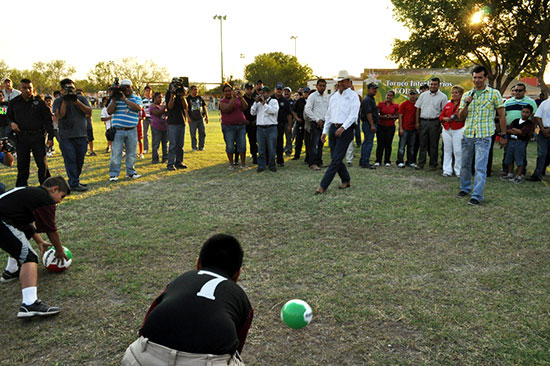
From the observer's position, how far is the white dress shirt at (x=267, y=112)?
943 cm

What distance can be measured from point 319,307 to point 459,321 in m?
1.15

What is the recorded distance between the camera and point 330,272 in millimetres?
4195

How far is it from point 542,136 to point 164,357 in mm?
9303

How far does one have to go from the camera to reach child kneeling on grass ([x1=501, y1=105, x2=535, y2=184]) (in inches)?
336

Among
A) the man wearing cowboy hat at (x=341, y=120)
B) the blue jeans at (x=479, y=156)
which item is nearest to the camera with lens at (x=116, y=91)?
the man wearing cowboy hat at (x=341, y=120)

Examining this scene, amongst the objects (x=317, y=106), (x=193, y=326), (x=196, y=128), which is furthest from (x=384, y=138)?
(x=193, y=326)

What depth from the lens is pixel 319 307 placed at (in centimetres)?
350

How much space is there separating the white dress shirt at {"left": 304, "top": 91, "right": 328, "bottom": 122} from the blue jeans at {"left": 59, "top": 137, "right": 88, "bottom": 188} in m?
5.24

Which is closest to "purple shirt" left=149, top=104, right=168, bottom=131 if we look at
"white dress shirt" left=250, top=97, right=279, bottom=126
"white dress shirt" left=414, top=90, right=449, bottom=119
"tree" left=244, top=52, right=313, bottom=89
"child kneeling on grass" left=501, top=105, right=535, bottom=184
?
"white dress shirt" left=250, top=97, right=279, bottom=126

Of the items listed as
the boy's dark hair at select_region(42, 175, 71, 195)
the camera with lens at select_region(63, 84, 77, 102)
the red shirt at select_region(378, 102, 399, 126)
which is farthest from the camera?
the red shirt at select_region(378, 102, 399, 126)

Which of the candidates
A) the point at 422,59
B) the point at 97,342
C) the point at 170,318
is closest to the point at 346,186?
the point at 97,342

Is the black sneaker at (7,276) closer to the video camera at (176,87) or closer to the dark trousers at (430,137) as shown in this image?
the video camera at (176,87)

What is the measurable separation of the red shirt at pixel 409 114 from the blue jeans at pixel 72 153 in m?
7.67

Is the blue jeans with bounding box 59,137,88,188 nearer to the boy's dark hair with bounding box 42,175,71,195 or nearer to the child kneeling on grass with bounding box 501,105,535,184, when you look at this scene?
the boy's dark hair with bounding box 42,175,71,195
